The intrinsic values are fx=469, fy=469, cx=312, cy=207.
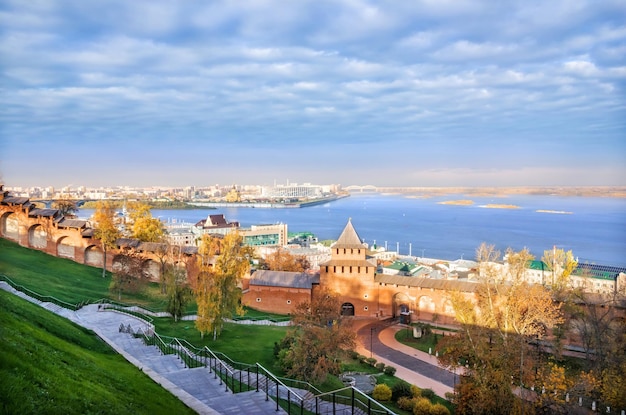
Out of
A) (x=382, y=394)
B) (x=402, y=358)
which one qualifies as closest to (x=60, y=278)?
(x=402, y=358)

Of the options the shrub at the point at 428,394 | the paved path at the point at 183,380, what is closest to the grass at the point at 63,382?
the paved path at the point at 183,380

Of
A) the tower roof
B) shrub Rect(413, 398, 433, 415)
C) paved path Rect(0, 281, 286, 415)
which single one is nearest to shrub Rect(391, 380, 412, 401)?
shrub Rect(413, 398, 433, 415)

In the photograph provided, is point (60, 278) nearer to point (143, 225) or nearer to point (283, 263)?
point (143, 225)

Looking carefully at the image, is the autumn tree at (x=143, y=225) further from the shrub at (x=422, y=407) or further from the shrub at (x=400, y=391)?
the shrub at (x=422, y=407)

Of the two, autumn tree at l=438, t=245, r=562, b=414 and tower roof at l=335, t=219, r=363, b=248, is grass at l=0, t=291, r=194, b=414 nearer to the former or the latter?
autumn tree at l=438, t=245, r=562, b=414

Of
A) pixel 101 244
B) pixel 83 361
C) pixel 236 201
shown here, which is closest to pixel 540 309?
pixel 83 361

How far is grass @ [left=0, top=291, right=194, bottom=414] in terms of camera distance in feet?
17.8

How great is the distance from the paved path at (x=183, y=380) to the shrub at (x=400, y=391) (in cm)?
690

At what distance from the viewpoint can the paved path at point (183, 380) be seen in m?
8.77

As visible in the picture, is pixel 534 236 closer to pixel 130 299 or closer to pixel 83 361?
pixel 130 299

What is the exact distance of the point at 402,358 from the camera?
20.3 m

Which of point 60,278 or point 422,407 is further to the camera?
point 60,278

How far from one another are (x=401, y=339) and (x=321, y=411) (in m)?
12.7

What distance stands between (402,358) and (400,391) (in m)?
5.11
